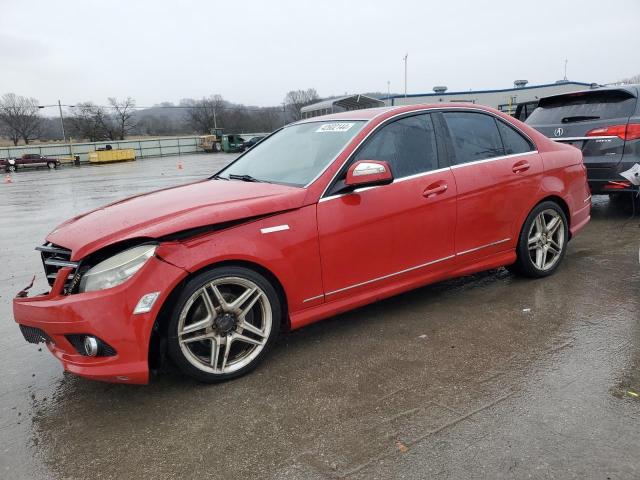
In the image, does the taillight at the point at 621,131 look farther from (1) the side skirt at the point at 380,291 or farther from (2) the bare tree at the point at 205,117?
(2) the bare tree at the point at 205,117

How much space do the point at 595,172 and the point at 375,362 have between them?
486 cm

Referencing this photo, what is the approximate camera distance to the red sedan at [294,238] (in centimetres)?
276

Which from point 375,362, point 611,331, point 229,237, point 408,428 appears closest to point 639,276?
point 611,331

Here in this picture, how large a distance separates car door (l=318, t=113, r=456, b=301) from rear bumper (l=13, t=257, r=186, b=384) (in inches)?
42.7

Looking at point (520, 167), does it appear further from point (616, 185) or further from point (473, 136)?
point (616, 185)

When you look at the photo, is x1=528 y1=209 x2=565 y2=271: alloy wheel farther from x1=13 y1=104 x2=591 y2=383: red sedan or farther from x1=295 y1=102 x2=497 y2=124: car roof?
x1=295 y1=102 x2=497 y2=124: car roof

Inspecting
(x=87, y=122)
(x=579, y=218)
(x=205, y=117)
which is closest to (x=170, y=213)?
(x=579, y=218)

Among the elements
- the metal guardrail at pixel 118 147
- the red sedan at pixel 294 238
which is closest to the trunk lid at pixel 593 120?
the red sedan at pixel 294 238

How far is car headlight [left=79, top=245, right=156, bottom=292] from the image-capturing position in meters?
2.73

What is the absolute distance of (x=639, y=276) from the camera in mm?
4680

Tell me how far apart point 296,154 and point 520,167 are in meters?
2.00

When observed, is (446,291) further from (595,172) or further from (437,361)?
(595,172)

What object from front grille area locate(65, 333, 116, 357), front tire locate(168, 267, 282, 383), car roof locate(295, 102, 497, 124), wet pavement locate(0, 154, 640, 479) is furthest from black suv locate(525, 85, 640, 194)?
front grille area locate(65, 333, 116, 357)

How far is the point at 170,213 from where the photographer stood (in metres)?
3.04
